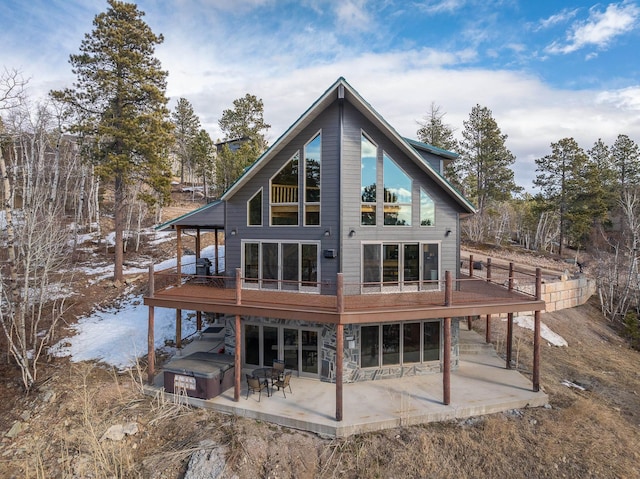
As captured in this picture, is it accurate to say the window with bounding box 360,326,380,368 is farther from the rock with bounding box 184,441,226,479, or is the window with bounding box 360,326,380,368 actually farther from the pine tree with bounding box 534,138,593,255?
the pine tree with bounding box 534,138,593,255

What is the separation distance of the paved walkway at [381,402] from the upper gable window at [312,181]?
5.16m

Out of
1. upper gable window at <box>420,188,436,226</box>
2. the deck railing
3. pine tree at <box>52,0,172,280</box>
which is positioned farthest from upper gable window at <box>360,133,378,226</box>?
pine tree at <box>52,0,172,280</box>

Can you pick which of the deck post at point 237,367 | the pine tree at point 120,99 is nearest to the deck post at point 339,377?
the deck post at point 237,367

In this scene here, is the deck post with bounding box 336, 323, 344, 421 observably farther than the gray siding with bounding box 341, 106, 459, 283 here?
No

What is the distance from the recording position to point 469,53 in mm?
18844

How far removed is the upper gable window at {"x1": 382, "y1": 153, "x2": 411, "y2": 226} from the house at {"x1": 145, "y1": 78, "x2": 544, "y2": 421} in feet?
0.11

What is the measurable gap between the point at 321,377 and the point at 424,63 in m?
16.2

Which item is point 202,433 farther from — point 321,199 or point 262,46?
point 262,46

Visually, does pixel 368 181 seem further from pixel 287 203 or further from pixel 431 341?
pixel 431 341

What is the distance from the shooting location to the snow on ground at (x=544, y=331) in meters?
15.4

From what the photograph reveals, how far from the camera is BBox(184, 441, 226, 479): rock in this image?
23.3 ft

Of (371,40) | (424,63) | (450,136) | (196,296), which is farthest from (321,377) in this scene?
(450,136)

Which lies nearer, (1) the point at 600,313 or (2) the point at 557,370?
(2) the point at 557,370

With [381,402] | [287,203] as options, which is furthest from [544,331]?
[287,203]
